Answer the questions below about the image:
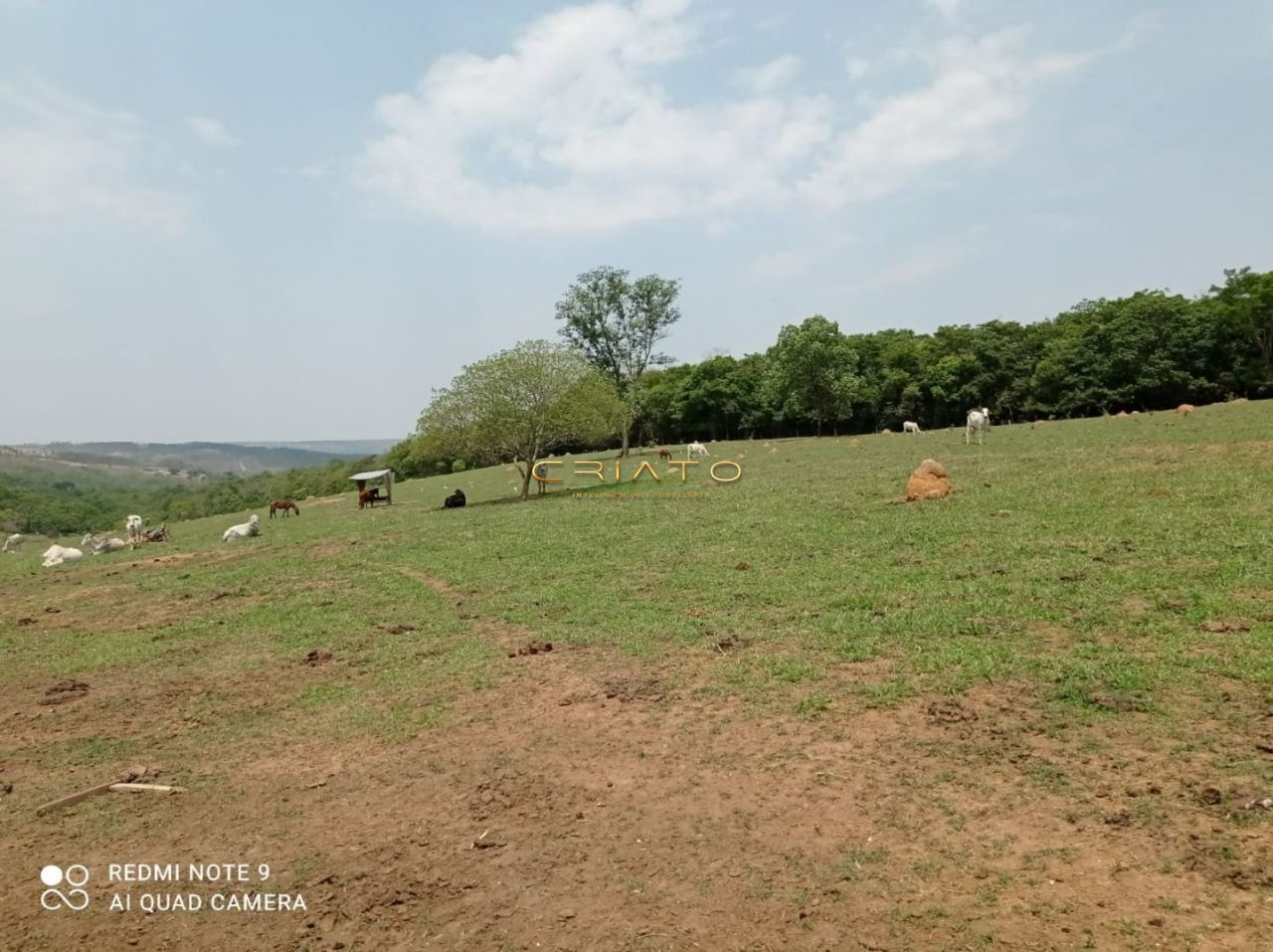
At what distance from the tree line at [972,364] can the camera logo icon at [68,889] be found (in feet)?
108

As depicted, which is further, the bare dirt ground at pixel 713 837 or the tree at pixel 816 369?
the tree at pixel 816 369

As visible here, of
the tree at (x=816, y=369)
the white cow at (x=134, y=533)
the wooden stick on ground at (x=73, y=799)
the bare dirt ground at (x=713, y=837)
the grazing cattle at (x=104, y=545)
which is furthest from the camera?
the tree at (x=816, y=369)

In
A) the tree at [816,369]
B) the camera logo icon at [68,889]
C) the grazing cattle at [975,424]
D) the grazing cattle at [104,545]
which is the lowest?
the camera logo icon at [68,889]

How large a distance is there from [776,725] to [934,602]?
396 centimetres

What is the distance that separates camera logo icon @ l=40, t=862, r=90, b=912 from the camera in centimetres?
505

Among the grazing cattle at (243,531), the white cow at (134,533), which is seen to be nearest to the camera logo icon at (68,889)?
the grazing cattle at (243,531)

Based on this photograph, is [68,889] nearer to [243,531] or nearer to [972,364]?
[243,531]

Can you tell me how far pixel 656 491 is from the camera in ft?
93.2

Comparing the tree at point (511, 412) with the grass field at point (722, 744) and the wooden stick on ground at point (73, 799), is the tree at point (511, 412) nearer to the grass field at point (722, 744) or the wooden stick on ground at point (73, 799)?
the grass field at point (722, 744)

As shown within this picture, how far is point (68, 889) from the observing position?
5215mm

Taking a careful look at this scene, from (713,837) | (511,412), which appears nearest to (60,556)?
(511,412)

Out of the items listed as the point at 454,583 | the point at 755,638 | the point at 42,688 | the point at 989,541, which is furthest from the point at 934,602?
the point at 42,688

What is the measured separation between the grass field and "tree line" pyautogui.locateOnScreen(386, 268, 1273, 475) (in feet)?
87.5

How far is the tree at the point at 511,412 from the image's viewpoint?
101ft
